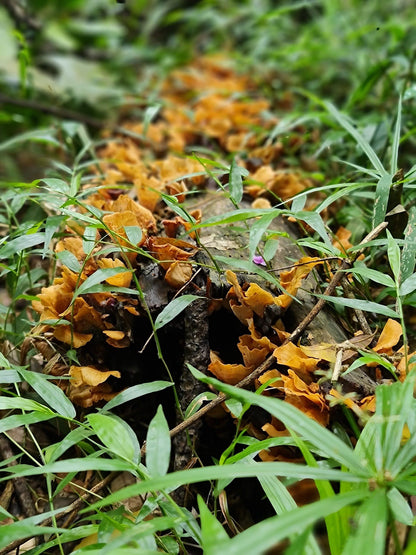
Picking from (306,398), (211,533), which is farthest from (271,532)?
(306,398)

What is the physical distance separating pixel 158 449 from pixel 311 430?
27 centimetres

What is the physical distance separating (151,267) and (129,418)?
1.46 ft

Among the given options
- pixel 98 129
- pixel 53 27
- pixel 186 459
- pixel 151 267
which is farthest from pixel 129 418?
pixel 53 27

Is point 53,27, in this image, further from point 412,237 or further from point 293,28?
point 412,237

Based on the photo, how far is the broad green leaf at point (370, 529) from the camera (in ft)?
2.24

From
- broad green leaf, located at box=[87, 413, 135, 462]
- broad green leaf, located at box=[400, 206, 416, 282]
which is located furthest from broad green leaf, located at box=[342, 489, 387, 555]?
broad green leaf, located at box=[400, 206, 416, 282]

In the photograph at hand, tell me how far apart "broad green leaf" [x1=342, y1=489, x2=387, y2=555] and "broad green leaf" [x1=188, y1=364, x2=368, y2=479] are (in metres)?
0.06

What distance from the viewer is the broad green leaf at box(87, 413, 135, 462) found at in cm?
94

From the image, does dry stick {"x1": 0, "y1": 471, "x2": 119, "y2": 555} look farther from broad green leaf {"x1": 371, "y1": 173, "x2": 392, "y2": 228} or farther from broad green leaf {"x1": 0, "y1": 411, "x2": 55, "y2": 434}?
broad green leaf {"x1": 371, "y1": 173, "x2": 392, "y2": 228}

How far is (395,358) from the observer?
48.5 inches

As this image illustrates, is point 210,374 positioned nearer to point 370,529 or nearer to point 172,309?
point 172,309

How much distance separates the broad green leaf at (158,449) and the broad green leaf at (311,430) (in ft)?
0.45

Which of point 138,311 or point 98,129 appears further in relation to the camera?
point 98,129

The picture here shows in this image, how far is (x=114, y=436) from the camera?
96 centimetres
